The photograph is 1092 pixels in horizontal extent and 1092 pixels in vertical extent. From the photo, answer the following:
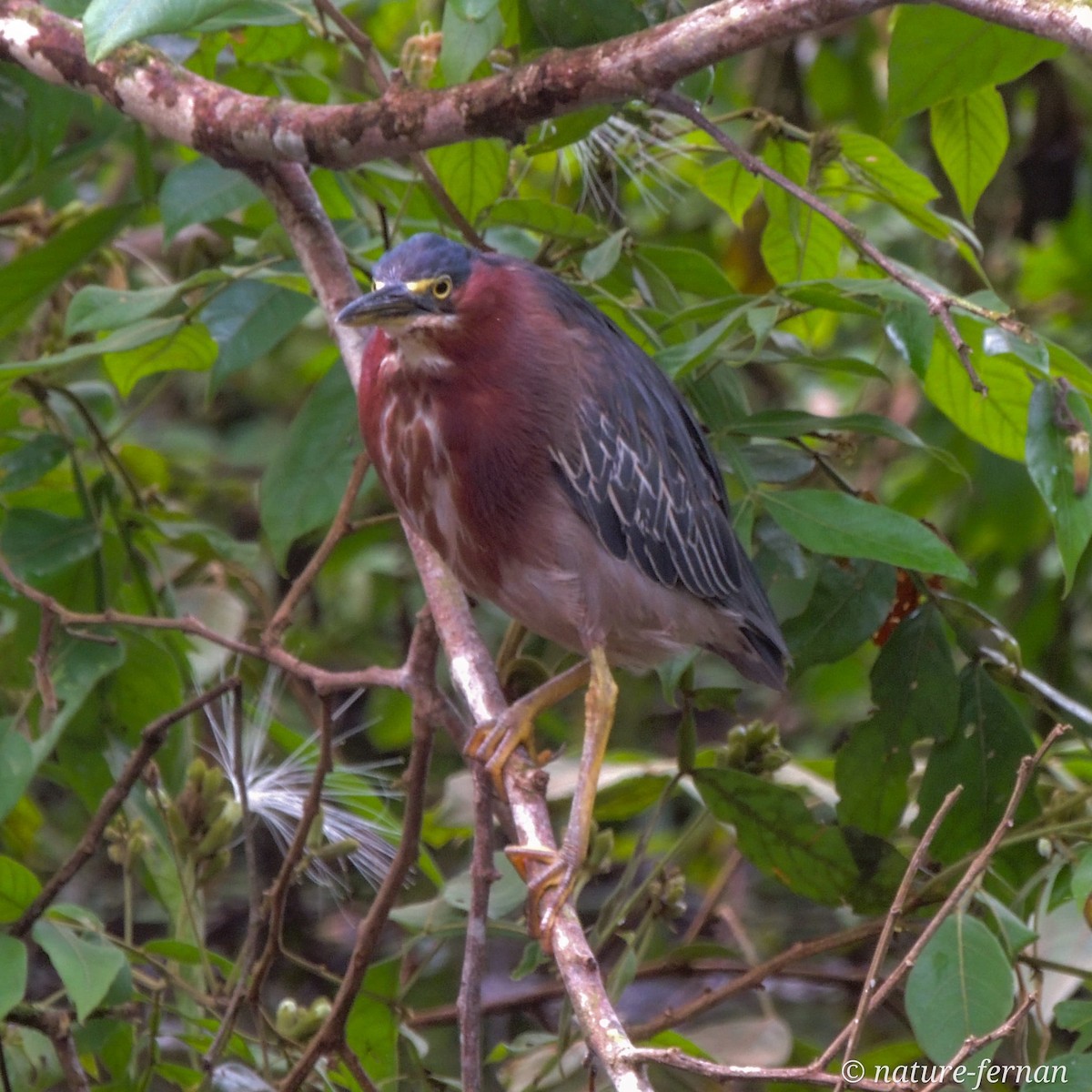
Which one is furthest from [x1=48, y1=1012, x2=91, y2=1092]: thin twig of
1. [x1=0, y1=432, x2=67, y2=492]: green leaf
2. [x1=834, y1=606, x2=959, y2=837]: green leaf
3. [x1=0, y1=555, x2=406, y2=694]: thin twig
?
[x1=834, y1=606, x2=959, y2=837]: green leaf

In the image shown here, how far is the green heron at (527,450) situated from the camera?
7.38ft

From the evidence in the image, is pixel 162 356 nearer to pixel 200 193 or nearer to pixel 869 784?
pixel 200 193

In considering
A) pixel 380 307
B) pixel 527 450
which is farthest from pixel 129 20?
pixel 527 450

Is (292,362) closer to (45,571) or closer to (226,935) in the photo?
(226,935)

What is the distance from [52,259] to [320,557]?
71cm

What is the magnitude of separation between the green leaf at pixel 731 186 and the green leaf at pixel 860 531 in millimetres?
664

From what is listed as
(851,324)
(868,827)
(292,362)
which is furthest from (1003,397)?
(292,362)

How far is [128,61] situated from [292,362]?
272 cm

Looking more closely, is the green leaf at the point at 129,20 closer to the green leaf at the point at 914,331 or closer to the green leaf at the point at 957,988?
the green leaf at the point at 914,331

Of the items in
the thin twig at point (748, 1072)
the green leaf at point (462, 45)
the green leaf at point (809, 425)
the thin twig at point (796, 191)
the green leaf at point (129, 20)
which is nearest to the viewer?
the thin twig at point (748, 1072)

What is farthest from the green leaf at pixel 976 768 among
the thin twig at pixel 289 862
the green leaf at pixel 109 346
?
the green leaf at pixel 109 346

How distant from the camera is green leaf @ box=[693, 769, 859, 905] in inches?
89.4

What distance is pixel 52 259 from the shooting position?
245 centimetres

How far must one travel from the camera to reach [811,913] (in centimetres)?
396
